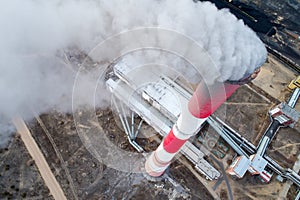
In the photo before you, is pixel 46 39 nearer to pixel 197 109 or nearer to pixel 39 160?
pixel 39 160

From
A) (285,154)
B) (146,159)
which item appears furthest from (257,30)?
(146,159)

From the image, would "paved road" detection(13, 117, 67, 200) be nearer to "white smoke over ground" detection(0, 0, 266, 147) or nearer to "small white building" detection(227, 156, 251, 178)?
"white smoke over ground" detection(0, 0, 266, 147)

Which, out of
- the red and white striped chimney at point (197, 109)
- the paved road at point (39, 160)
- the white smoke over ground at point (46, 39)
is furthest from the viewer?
the white smoke over ground at point (46, 39)

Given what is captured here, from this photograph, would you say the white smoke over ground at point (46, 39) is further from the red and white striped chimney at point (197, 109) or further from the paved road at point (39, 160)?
the red and white striped chimney at point (197, 109)

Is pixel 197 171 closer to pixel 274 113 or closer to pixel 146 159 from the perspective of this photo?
pixel 146 159

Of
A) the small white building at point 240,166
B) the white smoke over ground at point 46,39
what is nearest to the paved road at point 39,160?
the white smoke over ground at point 46,39

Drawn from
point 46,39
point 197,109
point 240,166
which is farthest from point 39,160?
point 240,166

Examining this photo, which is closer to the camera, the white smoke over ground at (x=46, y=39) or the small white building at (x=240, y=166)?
the small white building at (x=240, y=166)

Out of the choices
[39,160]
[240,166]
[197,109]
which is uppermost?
[197,109]

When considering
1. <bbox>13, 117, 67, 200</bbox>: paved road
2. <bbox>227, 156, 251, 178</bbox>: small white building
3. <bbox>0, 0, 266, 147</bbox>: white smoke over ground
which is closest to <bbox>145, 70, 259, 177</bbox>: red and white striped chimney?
<bbox>227, 156, 251, 178</bbox>: small white building
